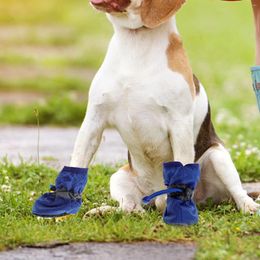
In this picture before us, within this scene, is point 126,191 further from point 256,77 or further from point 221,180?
point 256,77

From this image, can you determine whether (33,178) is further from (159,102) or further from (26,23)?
(26,23)

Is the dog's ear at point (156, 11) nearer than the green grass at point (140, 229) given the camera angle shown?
No

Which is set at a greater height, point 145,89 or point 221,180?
point 145,89

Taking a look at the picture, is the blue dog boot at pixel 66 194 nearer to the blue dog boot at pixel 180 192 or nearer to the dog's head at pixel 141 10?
the blue dog boot at pixel 180 192

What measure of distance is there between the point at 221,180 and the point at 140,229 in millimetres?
952

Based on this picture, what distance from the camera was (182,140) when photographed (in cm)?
521

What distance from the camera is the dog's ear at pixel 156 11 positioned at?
5.08 m

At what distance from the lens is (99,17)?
23.5 m

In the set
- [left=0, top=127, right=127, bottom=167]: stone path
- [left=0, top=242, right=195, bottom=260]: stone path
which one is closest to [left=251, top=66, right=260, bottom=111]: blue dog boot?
[left=0, top=242, right=195, bottom=260]: stone path

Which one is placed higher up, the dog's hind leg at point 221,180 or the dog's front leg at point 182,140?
the dog's front leg at point 182,140

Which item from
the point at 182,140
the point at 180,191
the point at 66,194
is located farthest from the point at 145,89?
the point at 66,194

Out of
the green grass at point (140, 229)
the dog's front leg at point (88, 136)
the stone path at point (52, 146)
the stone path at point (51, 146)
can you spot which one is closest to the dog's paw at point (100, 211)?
the green grass at point (140, 229)

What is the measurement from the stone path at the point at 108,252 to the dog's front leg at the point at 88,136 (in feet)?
2.36

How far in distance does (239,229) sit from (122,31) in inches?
50.8
